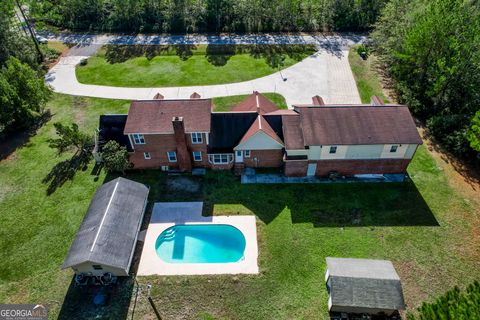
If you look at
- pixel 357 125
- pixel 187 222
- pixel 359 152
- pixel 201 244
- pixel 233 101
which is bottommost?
pixel 201 244

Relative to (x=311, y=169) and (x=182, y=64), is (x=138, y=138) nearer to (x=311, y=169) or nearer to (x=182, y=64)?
(x=311, y=169)

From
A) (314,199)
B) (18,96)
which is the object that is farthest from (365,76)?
(18,96)

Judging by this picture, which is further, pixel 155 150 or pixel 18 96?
pixel 18 96

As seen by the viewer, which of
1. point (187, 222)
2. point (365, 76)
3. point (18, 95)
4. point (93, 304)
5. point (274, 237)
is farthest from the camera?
point (365, 76)

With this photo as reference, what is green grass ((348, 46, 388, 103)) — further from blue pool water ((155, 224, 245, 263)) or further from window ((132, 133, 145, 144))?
window ((132, 133, 145, 144))

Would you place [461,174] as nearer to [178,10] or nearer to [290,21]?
[290,21]

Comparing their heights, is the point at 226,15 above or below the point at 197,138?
above
